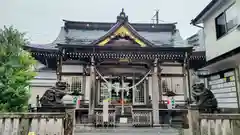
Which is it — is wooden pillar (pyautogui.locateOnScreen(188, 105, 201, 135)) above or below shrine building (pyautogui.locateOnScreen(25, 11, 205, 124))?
below

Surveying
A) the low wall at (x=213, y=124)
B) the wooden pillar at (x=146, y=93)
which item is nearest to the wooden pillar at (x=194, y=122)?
the low wall at (x=213, y=124)

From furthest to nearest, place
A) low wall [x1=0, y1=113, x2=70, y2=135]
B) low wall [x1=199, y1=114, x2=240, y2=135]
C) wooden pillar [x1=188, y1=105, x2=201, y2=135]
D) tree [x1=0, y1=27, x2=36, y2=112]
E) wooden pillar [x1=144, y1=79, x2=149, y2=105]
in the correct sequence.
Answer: wooden pillar [x1=144, y1=79, x2=149, y2=105]
tree [x1=0, y1=27, x2=36, y2=112]
wooden pillar [x1=188, y1=105, x2=201, y2=135]
low wall [x1=199, y1=114, x2=240, y2=135]
low wall [x1=0, y1=113, x2=70, y2=135]

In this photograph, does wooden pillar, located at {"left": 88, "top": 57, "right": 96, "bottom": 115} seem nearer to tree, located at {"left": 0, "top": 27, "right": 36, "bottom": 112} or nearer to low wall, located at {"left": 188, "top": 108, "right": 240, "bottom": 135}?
tree, located at {"left": 0, "top": 27, "right": 36, "bottom": 112}

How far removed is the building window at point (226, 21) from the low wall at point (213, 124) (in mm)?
5667

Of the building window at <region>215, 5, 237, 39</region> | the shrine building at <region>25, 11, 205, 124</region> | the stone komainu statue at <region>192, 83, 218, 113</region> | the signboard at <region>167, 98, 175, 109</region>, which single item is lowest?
the signboard at <region>167, 98, 175, 109</region>

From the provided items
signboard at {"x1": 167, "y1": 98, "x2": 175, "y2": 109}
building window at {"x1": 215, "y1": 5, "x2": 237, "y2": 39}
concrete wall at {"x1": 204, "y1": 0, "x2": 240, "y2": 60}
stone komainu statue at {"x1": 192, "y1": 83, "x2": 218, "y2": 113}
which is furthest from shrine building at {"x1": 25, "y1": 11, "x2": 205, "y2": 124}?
stone komainu statue at {"x1": 192, "y1": 83, "x2": 218, "y2": 113}

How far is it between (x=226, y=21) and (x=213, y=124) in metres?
6.33

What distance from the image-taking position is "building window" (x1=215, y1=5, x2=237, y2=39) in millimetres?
8477

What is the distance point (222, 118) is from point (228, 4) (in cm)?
650

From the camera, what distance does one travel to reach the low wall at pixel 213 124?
13.8 ft

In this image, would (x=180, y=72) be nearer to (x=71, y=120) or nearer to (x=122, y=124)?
(x=122, y=124)

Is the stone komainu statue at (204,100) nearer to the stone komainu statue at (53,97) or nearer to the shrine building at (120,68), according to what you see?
the shrine building at (120,68)

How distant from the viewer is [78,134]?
23.1ft

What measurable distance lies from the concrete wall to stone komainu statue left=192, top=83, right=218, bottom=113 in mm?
3608
